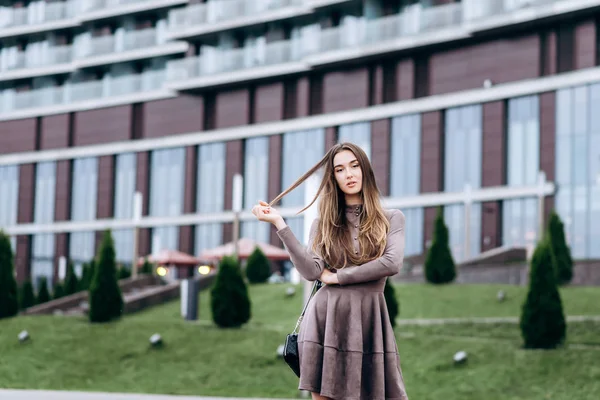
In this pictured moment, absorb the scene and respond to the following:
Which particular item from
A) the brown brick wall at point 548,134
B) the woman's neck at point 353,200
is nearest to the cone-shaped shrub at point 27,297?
the brown brick wall at point 548,134

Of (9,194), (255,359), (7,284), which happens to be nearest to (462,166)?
(7,284)

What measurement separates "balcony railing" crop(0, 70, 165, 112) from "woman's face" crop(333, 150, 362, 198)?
4658 cm

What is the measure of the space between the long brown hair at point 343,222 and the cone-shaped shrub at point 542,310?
12.4 m

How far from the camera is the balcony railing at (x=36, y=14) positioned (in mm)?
54625

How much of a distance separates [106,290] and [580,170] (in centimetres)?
2048

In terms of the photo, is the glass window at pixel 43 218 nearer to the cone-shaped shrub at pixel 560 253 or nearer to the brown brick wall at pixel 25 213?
the brown brick wall at pixel 25 213

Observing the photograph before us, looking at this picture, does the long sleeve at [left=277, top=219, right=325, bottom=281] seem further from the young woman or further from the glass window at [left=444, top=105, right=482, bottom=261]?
the glass window at [left=444, top=105, right=482, bottom=261]

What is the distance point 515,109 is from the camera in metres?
38.4

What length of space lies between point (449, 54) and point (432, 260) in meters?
16.7

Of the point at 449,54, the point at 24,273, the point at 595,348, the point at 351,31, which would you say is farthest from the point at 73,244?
the point at 595,348

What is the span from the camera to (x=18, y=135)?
180 ft

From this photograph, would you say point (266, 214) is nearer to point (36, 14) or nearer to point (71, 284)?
point (71, 284)

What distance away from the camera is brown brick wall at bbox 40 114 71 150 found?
5341cm

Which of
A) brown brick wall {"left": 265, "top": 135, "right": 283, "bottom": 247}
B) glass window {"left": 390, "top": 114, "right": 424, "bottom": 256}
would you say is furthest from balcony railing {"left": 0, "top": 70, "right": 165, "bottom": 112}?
glass window {"left": 390, "top": 114, "right": 424, "bottom": 256}
